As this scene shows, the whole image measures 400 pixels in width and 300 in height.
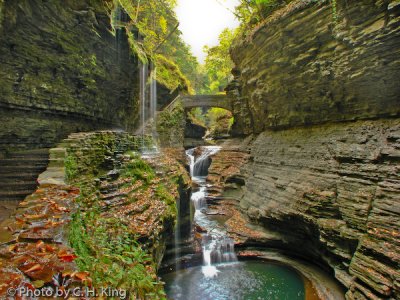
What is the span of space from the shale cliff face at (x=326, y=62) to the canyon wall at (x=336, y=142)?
37 millimetres

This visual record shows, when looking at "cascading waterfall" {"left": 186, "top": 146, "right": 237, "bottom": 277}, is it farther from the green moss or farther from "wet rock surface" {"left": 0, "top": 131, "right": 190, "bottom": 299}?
the green moss

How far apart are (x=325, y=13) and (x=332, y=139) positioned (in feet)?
17.7

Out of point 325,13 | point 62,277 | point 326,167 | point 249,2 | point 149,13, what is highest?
point 149,13

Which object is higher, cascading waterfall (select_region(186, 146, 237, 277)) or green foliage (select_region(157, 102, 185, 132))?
green foliage (select_region(157, 102, 185, 132))

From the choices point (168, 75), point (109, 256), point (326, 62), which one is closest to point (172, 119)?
point (168, 75)

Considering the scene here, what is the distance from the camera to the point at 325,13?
10.1 meters

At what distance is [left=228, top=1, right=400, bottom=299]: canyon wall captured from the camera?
7398 mm

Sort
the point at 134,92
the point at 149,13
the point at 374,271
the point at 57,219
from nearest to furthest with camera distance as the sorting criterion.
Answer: the point at 57,219 < the point at 374,271 < the point at 134,92 < the point at 149,13

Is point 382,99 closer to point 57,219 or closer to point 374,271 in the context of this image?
point 374,271

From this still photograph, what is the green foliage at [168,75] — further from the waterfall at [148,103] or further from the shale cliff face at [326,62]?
the shale cliff face at [326,62]

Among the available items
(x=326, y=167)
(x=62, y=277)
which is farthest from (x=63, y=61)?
(x=326, y=167)

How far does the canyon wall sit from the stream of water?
59.8 inches

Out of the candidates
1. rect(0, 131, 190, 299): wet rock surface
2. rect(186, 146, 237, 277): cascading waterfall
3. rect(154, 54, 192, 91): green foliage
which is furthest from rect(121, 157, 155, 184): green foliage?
rect(154, 54, 192, 91): green foliage

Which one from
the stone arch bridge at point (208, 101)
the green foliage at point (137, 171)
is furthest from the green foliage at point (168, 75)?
the green foliage at point (137, 171)
